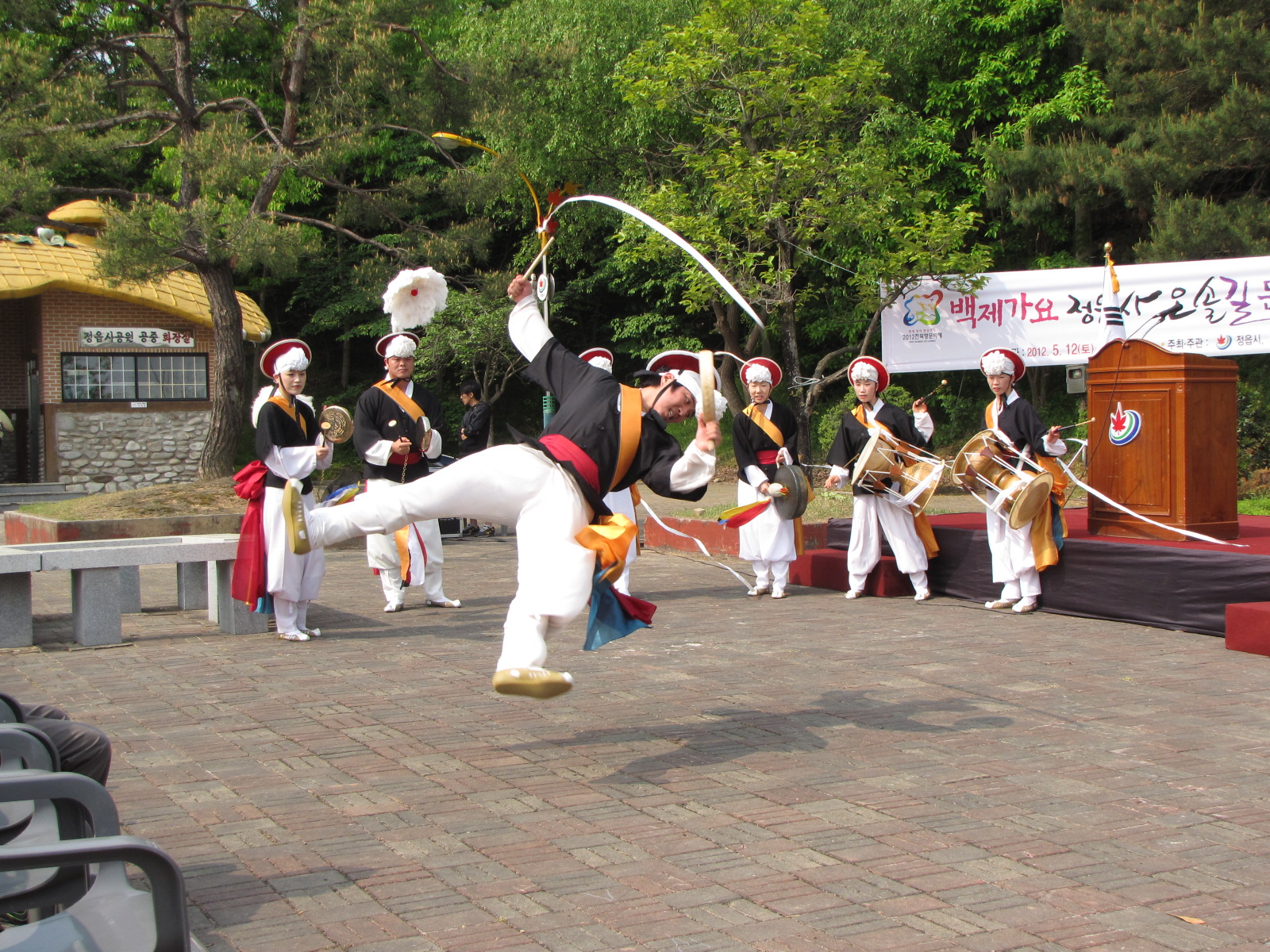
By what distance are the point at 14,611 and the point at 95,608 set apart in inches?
21.2

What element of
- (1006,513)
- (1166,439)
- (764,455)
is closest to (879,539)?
(764,455)

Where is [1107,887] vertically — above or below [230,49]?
below

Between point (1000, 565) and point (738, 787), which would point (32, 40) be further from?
point (738, 787)

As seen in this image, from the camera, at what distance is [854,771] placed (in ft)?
16.4

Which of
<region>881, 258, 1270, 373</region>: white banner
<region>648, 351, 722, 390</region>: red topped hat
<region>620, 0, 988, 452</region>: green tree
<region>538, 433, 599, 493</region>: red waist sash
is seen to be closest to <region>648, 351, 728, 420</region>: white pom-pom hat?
<region>648, 351, 722, 390</region>: red topped hat

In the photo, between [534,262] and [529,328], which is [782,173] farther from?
[529,328]

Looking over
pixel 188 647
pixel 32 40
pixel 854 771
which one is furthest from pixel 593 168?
pixel 854 771

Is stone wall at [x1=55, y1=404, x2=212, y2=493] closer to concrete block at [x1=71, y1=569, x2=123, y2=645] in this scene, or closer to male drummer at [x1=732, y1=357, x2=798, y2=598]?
concrete block at [x1=71, y1=569, x2=123, y2=645]

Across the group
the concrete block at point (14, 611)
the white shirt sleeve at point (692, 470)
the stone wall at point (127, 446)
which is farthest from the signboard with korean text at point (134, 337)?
the white shirt sleeve at point (692, 470)

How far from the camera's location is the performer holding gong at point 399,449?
30.7 ft

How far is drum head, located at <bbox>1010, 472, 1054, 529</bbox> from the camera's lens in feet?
28.8

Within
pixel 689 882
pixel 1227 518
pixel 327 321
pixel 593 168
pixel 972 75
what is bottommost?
pixel 689 882

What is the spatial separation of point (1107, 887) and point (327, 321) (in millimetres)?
25819

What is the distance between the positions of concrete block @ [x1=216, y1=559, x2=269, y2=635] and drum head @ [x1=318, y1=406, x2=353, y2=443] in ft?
3.91
